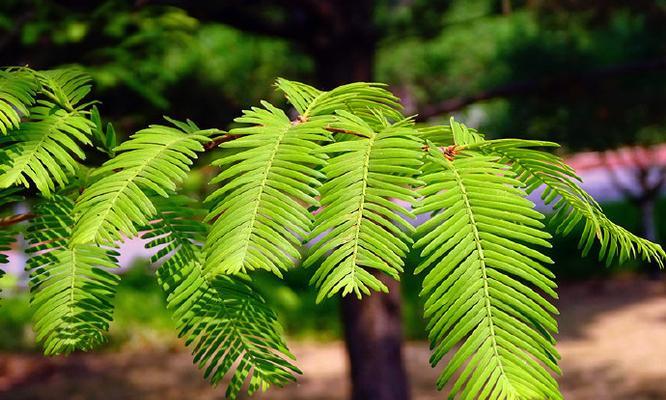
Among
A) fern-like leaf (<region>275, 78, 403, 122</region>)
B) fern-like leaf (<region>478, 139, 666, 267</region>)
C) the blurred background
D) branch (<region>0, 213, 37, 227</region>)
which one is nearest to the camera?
fern-like leaf (<region>478, 139, 666, 267</region>)

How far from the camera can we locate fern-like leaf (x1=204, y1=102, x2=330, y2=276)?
0.76 metres

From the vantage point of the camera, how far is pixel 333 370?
6938 mm

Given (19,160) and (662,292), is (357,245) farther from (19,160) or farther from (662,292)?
(662,292)

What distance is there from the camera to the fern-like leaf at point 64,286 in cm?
96

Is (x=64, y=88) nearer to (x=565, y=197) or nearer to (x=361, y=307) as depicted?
(x=565, y=197)

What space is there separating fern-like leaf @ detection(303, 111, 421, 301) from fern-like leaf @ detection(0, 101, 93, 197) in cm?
32

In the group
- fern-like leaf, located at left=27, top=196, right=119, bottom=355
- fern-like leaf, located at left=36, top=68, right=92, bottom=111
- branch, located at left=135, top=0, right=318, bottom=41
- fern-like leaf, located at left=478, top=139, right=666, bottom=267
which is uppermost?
branch, located at left=135, top=0, right=318, bottom=41

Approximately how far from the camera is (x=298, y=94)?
3.45 ft

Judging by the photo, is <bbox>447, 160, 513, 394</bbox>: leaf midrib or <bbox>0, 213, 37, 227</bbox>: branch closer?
<bbox>447, 160, 513, 394</bbox>: leaf midrib

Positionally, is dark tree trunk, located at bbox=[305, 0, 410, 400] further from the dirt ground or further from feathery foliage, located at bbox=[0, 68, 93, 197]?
feathery foliage, located at bbox=[0, 68, 93, 197]

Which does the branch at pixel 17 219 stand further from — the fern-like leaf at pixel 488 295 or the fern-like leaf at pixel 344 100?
the fern-like leaf at pixel 488 295

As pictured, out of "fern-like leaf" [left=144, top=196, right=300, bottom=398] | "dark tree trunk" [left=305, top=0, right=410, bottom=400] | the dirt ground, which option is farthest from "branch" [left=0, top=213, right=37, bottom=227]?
the dirt ground

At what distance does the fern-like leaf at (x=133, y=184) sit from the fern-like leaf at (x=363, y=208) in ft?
0.60

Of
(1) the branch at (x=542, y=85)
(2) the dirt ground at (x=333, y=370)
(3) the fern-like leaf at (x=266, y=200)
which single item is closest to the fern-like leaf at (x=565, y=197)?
(3) the fern-like leaf at (x=266, y=200)
